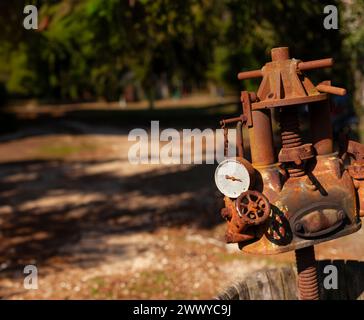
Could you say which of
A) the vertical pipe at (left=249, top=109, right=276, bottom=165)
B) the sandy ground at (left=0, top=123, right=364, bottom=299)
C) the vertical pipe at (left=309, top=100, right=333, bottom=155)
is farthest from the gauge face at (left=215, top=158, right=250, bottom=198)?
the sandy ground at (left=0, top=123, right=364, bottom=299)

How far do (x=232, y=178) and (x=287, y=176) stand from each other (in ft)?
1.26

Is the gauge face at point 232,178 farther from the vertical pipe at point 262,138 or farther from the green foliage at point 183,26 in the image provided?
the green foliage at point 183,26

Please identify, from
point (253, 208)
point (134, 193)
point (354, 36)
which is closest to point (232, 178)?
point (253, 208)

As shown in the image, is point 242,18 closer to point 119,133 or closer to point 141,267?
point 141,267

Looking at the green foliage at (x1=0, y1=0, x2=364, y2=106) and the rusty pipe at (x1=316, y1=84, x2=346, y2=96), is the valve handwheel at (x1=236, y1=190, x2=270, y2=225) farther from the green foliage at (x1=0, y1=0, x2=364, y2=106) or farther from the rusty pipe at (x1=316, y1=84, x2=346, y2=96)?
the green foliage at (x1=0, y1=0, x2=364, y2=106)

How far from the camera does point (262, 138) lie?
3.09 m

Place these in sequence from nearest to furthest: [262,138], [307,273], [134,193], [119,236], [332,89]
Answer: [332,89], [262,138], [307,273], [119,236], [134,193]

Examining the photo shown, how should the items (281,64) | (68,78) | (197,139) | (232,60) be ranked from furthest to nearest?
(68,78) < (232,60) < (197,139) < (281,64)

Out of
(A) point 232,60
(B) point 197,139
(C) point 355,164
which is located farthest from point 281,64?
(A) point 232,60

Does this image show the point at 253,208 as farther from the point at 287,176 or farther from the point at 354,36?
the point at 354,36

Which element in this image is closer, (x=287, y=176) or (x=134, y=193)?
(x=287, y=176)

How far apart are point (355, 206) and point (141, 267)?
471 centimetres

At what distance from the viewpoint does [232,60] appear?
2898cm
